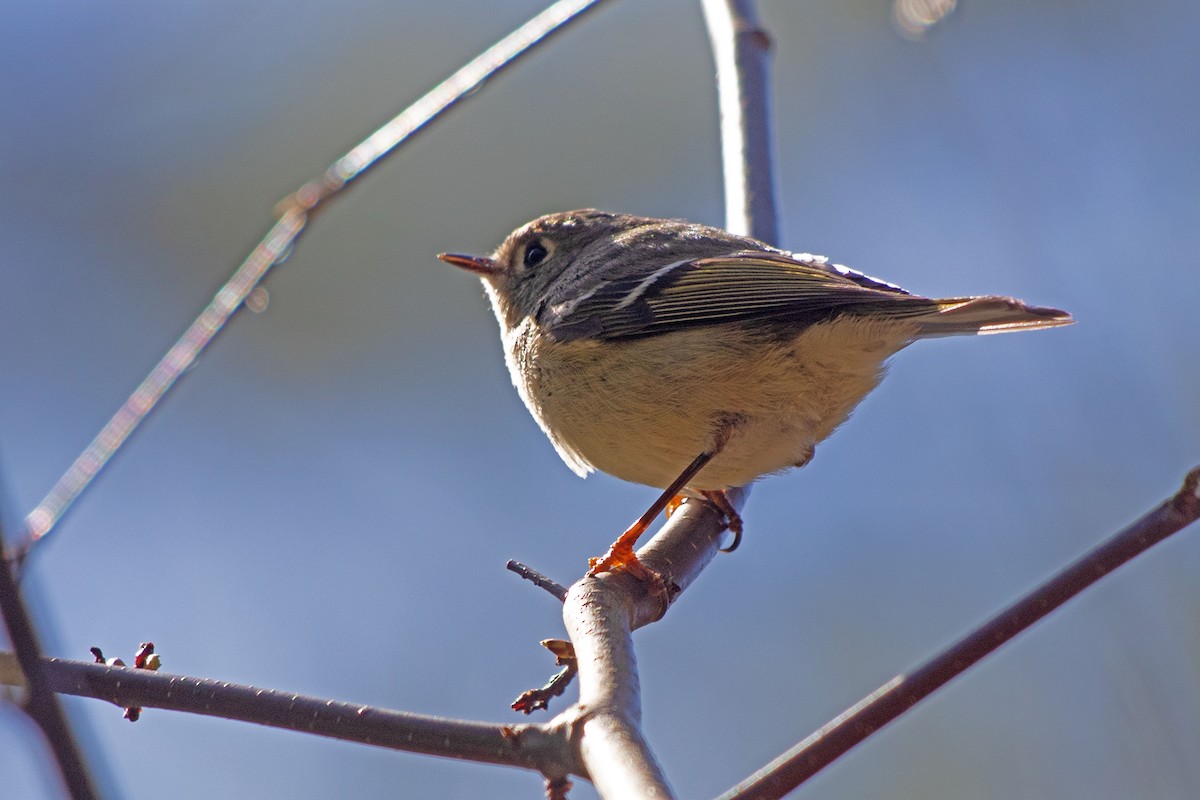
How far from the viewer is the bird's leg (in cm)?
258

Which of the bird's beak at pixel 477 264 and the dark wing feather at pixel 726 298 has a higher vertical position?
the bird's beak at pixel 477 264

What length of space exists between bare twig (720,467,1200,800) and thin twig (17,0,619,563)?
158 cm

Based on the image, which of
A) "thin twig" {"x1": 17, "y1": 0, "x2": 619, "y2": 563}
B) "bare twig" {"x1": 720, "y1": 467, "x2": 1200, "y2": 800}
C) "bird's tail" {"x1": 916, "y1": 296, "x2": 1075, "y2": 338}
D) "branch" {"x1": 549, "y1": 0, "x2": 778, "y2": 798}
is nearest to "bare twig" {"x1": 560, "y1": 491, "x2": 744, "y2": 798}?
"branch" {"x1": 549, "y1": 0, "x2": 778, "y2": 798}

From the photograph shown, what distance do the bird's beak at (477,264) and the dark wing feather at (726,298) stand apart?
559 mm

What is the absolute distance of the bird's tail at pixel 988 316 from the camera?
2668 millimetres

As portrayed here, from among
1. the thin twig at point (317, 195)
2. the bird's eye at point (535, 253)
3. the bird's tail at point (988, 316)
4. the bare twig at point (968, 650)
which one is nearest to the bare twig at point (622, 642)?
the bare twig at point (968, 650)

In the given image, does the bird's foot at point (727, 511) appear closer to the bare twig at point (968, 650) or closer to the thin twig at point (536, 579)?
the thin twig at point (536, 579)

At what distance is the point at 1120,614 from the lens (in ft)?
9.73

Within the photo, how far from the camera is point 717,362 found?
3.04 meters

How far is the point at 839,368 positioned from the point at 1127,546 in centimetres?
162

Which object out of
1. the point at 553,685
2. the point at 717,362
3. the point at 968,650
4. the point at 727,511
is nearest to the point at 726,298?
the point at 717,362

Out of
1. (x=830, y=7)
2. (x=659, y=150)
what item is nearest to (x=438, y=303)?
(x=659, y=150)

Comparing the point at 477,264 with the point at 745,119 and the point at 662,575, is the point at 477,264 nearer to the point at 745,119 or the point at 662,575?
the point at 745,119

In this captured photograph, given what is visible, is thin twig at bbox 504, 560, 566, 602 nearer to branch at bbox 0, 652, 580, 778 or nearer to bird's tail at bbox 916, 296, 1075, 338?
branch at bbox 0, 652, 580, 778
